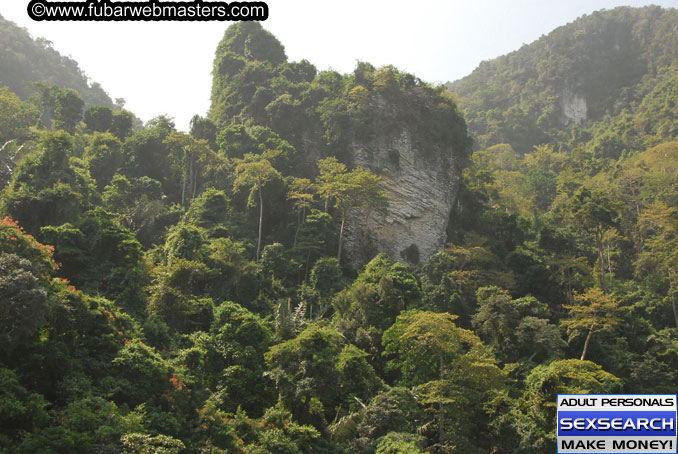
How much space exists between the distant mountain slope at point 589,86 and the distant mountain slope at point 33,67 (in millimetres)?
44284

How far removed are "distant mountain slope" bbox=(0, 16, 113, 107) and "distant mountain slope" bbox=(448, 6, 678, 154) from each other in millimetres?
44284

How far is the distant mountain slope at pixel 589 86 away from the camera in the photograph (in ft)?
181

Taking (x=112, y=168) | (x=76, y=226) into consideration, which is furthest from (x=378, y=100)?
(x=76, y=226)

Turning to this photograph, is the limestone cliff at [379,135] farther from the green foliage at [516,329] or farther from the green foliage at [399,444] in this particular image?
the green foliage at [399,444]

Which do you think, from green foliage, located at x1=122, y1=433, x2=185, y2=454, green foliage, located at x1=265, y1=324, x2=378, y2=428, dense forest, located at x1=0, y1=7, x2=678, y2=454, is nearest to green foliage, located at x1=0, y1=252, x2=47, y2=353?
dense forest, located at x1=0, y1=7, x2=678, y2=454

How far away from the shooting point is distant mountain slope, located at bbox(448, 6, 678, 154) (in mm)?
55250

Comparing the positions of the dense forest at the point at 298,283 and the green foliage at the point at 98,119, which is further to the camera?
the green foliage at the point at 98,119

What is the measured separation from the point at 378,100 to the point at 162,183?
1426 centimetres

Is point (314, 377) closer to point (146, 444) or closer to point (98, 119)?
point (146, 444)

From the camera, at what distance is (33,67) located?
50250 mm

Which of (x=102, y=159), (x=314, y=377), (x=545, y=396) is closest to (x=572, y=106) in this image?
(x=102, y=159)

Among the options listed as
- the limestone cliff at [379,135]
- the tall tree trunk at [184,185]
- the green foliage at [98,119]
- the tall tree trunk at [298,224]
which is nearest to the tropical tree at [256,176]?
the tall tree trunk at [298,224]

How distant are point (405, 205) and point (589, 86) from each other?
46.9m

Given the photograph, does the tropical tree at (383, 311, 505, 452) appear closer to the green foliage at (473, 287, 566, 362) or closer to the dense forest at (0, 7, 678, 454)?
the dense forest at (0, 7, 678, 454)
